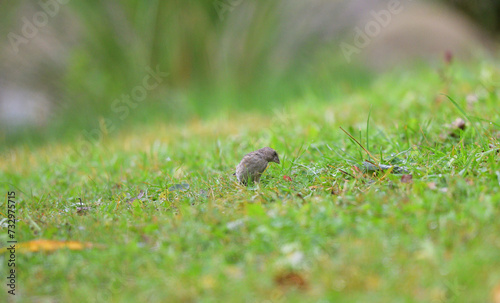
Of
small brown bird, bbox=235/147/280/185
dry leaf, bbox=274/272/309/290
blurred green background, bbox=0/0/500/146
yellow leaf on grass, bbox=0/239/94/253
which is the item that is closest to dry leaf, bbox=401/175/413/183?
small brown bird, bbox=235/147/280/185

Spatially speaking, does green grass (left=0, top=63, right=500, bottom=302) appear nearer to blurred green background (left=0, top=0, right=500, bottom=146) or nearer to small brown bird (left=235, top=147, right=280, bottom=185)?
small brown bird (left=235, top=147, right=280, bottom=185)

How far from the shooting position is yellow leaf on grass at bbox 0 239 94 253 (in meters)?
1.95

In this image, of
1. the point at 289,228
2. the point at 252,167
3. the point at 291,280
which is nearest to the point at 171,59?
the point at 252,167

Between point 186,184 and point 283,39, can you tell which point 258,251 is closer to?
point 186,184

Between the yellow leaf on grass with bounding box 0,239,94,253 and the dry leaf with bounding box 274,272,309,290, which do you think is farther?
the yellow leaf on grass with bounding box 0,239,94,253

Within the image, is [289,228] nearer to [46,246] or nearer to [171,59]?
[46,246]

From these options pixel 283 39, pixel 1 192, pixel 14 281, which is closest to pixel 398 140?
pixel 14 281

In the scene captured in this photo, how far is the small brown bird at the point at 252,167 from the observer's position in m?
2.47

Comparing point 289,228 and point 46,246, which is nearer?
point 289,228

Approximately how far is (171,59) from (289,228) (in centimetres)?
545

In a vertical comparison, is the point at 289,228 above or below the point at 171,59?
above

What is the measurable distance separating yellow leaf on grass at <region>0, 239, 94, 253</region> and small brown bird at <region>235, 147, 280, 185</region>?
0.80 m

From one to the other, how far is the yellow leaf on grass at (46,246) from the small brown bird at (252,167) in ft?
2.63

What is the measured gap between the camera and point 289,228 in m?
1.87
